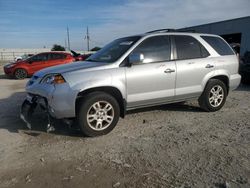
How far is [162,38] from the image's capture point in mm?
6090

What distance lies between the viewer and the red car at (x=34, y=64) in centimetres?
1659

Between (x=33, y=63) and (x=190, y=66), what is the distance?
504 inches

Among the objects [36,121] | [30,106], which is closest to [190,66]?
[30,106]

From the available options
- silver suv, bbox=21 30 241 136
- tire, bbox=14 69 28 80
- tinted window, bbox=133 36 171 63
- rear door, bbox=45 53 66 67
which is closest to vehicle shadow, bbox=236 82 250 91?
silver suv, bbox=21 30 241 136

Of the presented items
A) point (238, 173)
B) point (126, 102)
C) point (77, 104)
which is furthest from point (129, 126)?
point (238, 173)

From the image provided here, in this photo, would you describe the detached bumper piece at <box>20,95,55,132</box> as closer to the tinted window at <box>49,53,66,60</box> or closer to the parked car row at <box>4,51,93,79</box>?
the parked car row at <box>4,51,93,79</box>

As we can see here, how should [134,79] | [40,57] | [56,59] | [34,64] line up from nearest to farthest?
[134,79], [34,64], [40,57], [56,59]

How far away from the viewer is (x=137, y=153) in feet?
14.5

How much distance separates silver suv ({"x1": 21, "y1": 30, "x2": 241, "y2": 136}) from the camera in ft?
16.6

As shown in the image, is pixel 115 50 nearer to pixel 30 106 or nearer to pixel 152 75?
pixel 152 75

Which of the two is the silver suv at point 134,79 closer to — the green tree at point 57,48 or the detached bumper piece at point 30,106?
the detached bumper piece at point 30,106

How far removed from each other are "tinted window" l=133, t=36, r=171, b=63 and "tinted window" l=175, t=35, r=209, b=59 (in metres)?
0.28

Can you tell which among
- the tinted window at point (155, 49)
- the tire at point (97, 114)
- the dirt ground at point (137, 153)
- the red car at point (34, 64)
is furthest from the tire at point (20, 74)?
the tire at point (97, 114)

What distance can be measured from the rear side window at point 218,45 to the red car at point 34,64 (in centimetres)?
1168
